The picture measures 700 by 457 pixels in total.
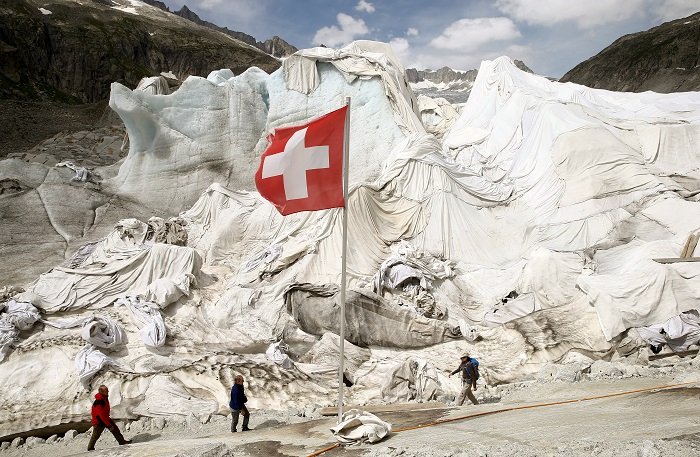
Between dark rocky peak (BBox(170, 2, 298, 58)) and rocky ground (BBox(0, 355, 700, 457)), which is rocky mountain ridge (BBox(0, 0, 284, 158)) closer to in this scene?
dark rocky peak (BBox(170, 2, 298, 58))

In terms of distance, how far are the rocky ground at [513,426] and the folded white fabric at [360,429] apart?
0.08 metres

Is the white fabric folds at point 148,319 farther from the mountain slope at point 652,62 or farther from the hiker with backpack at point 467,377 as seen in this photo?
the mountain slope at point 652,62

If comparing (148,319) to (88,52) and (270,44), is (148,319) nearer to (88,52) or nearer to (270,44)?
(88,52)

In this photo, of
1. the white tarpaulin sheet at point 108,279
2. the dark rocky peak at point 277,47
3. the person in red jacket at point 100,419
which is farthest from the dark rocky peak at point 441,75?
the person in red jacket at point 100,419

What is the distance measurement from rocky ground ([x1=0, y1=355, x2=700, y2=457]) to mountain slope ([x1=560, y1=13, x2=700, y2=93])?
46.6m

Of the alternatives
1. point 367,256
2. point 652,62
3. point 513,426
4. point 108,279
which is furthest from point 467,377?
point 652,62

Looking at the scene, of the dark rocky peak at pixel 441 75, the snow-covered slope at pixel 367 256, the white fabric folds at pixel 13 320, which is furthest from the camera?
the dark rocky peak at pixel 441 75

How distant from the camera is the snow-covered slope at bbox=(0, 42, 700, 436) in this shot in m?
8.56

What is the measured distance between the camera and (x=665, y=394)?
522 cm

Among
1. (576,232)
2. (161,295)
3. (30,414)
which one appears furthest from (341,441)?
(576,232)

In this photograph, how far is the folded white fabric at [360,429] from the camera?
4844 millimetres

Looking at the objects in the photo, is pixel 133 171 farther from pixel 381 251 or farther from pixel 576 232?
pixel 576 232

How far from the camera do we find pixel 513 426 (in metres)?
4.87

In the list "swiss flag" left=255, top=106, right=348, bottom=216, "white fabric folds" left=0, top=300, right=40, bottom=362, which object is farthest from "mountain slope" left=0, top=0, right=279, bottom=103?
"swiss flag" left=255, top=106, right=348, bottom=216
